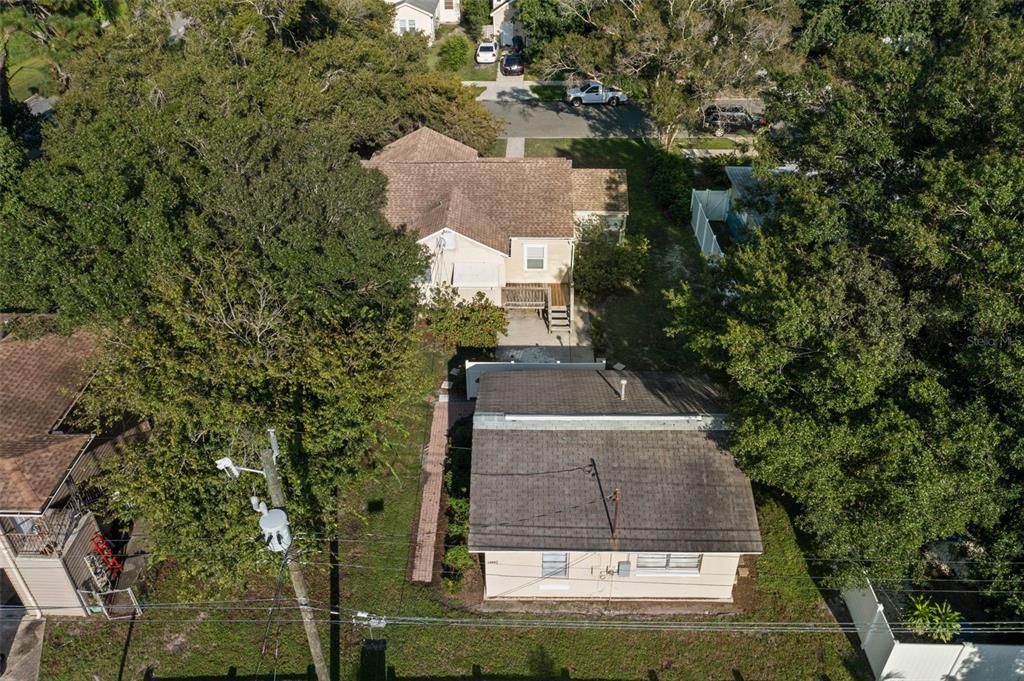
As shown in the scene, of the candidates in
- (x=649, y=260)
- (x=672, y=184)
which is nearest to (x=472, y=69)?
(x=672, y=184)

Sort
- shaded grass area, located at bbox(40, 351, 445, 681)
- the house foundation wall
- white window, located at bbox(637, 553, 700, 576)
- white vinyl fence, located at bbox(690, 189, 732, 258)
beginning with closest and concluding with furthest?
shaded grass area, located at bbox(40, 351, 445, 681) < the house foundation wall < white window, located at bbox(637, 553, 700, 576) < white vinyl fence, located at bbox(690, 189, 732, 258)

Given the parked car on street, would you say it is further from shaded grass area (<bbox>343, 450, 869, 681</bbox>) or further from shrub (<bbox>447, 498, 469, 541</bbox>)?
shaded grass area (<bbox>343, 450, 869, 681</bbox>)

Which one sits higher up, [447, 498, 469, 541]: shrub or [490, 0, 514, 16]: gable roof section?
[490, 0, 514, 16]: gable roof section

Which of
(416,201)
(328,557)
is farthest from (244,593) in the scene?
(416,201)

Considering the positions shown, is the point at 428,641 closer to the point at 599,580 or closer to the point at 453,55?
the point at 599,580

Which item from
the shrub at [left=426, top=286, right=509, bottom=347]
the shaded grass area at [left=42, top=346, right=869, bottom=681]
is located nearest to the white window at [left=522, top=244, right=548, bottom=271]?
the shrub at [left=426, top=286, right=509, bottom=347]

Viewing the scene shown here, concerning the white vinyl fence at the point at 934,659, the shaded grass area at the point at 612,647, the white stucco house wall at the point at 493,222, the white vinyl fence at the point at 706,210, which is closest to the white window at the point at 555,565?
the shaded grass area at the point at 612,647

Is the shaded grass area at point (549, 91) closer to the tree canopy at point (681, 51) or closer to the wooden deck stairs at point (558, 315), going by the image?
the tree canopy at point (681, 51)

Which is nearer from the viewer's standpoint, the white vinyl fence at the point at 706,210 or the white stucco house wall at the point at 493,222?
the white stucco house wall at the point at 493,222
